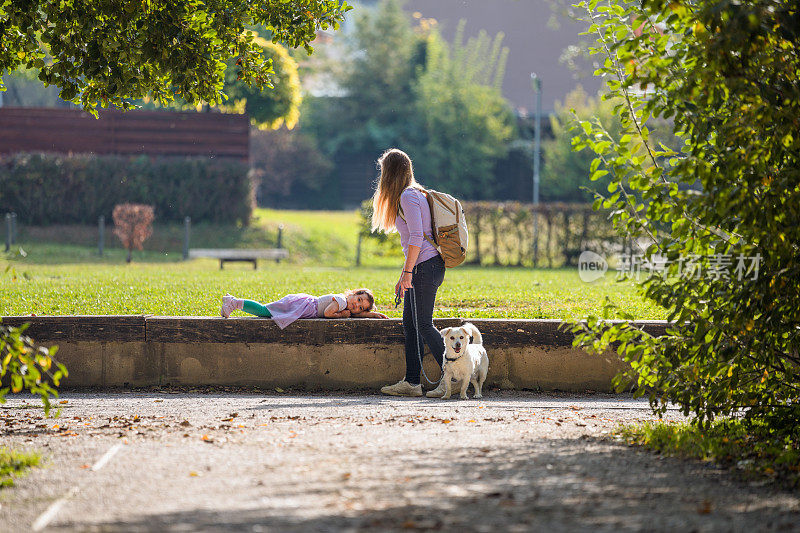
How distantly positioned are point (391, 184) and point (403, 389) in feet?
5.95

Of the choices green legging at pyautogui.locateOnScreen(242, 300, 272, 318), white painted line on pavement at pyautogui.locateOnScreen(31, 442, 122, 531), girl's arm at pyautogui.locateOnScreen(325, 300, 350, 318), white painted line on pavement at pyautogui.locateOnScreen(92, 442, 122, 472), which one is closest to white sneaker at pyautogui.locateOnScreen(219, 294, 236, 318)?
green legging at pyautogui.locateOnScreen(242, 300, 272, 318)

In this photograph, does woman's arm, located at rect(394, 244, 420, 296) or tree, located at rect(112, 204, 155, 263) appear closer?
woman's arm, located at rect(394, 244, 420, 296)

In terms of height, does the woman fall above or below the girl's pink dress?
above

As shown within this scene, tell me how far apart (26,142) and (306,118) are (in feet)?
74.0

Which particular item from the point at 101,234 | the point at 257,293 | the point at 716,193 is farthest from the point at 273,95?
the point at 716,193

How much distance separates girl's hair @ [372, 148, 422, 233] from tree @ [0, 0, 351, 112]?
3.74 feet

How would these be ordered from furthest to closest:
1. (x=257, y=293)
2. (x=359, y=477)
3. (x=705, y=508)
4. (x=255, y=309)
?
1. (x=257, y=293)
2. (x=255, y=309)
3. (x=359, y=477)
4. (x=705, y=508)

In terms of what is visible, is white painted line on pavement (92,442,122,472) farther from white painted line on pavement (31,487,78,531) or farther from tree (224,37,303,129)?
tree (224,37,303,129)

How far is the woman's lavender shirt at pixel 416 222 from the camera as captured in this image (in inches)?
313

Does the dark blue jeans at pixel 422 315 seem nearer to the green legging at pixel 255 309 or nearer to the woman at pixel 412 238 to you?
the woman at pixel 412 238

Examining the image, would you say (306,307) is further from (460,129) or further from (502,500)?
(460,129)

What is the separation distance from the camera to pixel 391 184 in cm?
815

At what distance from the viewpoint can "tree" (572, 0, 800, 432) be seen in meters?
5.19

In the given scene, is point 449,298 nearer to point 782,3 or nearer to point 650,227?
point 650,227
